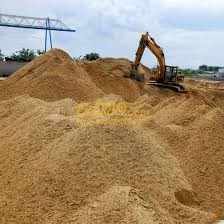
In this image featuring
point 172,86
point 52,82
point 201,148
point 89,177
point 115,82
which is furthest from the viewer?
point 172,86

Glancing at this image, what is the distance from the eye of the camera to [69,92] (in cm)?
1820

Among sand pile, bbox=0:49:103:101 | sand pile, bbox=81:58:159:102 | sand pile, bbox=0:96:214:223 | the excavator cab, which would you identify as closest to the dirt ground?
sand pile, bbox=0:96:214:223

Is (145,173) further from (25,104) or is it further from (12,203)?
(25,104)

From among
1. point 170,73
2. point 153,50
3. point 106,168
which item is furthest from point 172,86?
point 106,168

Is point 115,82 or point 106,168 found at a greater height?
point 106,168

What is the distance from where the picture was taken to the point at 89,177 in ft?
24.6

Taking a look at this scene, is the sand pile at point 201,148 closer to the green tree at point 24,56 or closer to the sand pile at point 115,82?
the sand pile at point 115,82

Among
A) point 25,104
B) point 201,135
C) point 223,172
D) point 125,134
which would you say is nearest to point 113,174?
point 125,134

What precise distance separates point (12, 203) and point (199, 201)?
373 centimetres

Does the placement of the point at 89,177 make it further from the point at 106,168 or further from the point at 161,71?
the point at 161,71

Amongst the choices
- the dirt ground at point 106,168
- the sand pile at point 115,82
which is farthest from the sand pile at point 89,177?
the sand pile at point 115,82

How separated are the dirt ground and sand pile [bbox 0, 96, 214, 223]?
17mm

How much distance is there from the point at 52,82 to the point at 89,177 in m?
11.6

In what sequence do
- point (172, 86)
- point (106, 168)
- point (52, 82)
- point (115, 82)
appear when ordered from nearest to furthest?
point (106, 168)
point (52, 82)
point (115, 82)
point (172, 86)
